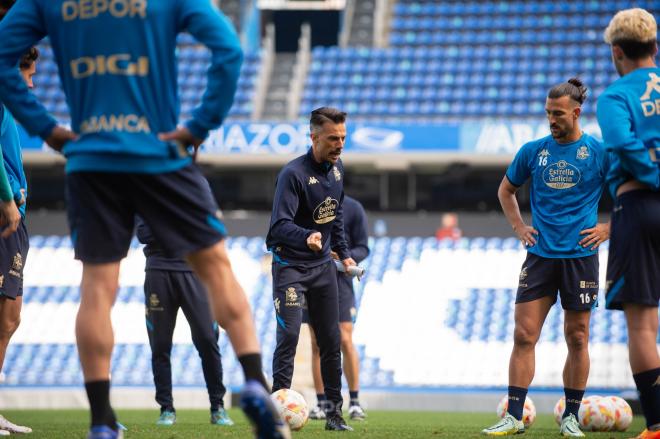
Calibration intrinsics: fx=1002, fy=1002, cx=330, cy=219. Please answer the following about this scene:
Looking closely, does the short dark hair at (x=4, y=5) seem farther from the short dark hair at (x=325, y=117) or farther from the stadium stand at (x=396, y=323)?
the stadium stand at (x=396, y=323)

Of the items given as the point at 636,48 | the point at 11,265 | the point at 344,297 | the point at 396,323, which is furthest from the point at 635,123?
the point at 396,323

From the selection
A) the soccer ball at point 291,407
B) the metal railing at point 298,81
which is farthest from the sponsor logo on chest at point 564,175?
the metal railing at point 298,81

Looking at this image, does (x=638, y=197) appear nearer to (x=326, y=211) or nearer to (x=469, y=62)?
(x=326, y=211)

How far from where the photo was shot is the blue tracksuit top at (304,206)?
683 centimetres

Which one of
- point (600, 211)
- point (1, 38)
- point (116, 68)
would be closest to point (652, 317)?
point (116, 68)

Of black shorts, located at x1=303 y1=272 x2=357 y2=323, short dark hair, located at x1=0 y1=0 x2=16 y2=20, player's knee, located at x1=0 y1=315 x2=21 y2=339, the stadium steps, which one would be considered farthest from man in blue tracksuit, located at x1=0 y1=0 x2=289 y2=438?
the stadium steps

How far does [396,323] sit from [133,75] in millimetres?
15280

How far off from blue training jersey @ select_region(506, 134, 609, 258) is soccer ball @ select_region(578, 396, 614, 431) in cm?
146

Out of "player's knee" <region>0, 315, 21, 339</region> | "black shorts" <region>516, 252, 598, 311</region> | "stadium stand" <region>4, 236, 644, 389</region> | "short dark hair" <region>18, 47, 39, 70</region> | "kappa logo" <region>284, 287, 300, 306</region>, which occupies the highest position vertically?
"short dark hair" <region>18, 47, 39, 70</region>

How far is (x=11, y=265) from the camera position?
249 inches

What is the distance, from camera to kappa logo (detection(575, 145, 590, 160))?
22.1 ft

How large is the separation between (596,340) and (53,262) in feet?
36.7

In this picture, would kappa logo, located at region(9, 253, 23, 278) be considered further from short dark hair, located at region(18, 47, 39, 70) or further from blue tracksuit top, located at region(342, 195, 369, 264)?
blue tracksuit top, located at region(342, 195, 369, 264)

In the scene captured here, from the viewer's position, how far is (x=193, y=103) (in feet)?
74.7
